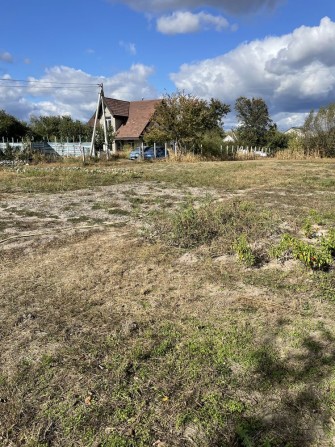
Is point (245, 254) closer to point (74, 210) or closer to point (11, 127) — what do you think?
point (74, 210)

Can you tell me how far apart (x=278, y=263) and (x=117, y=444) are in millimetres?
2537

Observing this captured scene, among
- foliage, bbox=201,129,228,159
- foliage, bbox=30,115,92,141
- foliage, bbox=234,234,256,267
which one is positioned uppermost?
foliage, bbox=30,115,92,141

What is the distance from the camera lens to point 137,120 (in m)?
36.5

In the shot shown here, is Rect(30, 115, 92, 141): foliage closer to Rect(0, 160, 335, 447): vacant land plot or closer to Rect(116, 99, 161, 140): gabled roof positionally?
Rect(116, 99, 161, 140): gabled roof

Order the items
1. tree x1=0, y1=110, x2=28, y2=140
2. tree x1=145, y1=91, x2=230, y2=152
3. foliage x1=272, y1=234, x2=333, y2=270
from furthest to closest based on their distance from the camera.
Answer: tree x1=0, y1=110, x2=28, y2=140
tree x1=145, y1=91, x2=230, y2=152
foliage x1=272, y1=234, x2=333, y2=270

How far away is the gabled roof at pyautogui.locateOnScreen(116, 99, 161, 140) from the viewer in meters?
35.3

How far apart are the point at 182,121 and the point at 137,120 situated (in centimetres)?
1463

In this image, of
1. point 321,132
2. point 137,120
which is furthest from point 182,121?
point 137,120

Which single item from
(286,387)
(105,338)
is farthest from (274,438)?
(105,338)

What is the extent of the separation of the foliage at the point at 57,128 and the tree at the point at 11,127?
173 cm

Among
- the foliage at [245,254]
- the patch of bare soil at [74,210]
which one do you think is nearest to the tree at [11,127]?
the patch of bare soil at [74,210]

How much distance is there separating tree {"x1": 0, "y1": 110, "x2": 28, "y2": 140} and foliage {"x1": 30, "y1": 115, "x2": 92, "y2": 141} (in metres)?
1.73

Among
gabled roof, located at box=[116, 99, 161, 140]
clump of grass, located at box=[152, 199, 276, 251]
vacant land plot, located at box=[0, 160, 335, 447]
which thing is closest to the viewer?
vacant land plot, located at box=[0, 160, 335, 447]

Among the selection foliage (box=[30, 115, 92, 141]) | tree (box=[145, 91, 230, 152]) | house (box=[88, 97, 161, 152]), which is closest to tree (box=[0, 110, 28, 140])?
foliage (box=[30, 115, 92, 141])
